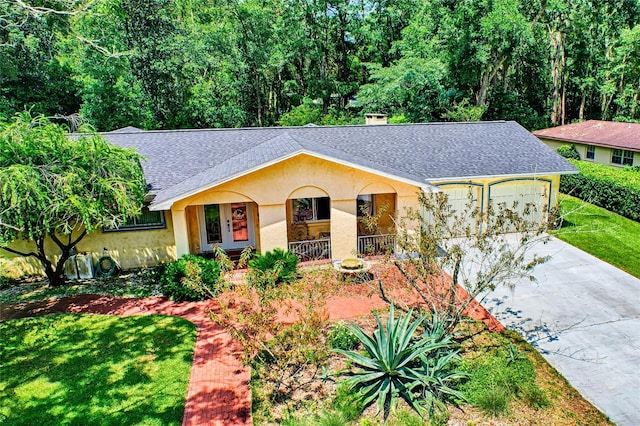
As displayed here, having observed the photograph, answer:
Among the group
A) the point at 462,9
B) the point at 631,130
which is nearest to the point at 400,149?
the point at 631,130

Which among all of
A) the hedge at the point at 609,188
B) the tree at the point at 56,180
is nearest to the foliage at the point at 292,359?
the tree at the point at 56,180

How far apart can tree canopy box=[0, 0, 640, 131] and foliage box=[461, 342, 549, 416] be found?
30.7 meters

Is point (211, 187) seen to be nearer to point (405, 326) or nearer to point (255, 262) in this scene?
point (255, 262)

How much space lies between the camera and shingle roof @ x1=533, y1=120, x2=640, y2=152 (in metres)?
27.2

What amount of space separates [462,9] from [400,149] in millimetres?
22080

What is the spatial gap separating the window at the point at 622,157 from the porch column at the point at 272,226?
22.9 m

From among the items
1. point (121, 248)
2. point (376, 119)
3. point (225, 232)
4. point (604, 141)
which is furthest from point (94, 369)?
point (604, 141)

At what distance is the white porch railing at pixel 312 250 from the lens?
16.5 metres

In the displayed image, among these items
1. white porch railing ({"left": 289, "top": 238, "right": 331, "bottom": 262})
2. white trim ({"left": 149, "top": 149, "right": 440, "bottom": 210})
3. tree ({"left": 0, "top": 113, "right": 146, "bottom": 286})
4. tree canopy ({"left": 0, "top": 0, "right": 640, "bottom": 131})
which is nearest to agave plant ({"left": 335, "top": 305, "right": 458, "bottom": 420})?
white trim ({"left": 149, "top": 149, "right": 440, "bottom": 210})

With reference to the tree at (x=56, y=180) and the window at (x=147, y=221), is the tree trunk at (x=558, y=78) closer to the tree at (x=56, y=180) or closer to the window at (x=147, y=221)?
the window at (x=147, y=221)

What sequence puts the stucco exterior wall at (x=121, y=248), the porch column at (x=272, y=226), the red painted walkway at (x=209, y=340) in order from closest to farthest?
the red painted walkway at (x=209, y=340)
the porch column at (x=272, y=226)
the stucco exterior wall at (x=121, y=248)

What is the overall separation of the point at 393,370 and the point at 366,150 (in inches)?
463

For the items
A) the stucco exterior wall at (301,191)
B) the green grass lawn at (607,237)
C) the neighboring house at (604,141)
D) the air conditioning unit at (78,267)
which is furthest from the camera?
the neighboring house at (604,141)

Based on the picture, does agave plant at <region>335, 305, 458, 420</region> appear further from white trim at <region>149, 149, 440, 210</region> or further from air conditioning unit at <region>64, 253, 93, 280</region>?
air conditioning unit at <region>64, 253, 93, 280</region>
